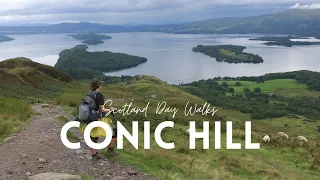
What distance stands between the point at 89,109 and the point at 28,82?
41332 mm

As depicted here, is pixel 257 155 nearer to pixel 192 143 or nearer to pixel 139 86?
pixel 192 143

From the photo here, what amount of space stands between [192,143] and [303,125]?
105917 mm

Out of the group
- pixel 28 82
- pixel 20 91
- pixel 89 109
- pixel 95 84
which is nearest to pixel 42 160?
pixel 89 109

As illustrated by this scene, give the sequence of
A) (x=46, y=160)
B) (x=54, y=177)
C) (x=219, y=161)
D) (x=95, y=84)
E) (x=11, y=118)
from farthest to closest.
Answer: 1. (x=11, y=118)
2. (x=219, y=161)
3. (x=46, y=160)
4. (x=95, y=84)
5. (x=54, y=177)

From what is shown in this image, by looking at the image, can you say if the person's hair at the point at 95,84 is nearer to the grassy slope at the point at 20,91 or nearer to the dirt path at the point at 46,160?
the dirt path at the point at 46,160

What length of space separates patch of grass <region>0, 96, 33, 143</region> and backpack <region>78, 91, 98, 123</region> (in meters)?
5.97

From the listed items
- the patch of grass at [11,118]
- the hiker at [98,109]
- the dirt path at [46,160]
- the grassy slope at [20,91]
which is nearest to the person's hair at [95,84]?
the hiker at [98,109]

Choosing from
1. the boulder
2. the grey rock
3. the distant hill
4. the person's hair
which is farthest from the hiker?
the distant hill

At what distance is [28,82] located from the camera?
164ft

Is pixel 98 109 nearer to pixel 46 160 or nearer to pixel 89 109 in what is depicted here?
pixel 89 109

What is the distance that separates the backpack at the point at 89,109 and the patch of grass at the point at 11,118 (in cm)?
597

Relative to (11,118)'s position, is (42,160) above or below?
above

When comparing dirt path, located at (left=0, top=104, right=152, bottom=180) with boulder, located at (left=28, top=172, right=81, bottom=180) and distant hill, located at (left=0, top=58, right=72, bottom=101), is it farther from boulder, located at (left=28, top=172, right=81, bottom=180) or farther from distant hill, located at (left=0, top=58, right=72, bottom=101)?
distant hill, located at (left=0, top=58, right=72, bottom=101)

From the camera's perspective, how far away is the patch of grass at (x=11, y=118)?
58.5 feet
